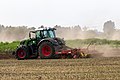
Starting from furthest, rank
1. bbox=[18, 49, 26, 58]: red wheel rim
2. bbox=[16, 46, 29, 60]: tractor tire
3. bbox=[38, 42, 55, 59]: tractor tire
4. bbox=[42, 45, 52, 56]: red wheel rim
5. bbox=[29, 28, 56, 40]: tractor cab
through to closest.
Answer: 1. bbox=[18, 49, 26, 58]: red wheel rim
2. bbox=[16, 46, 29, 60]: tractor tire
3. bbox=[29, 28, 56, 40]: tractor cab
4. bbox=[42, 45, 52, 56]: red wheel rim
5. bbox=[38, 42, 55, 59]: tractor tire

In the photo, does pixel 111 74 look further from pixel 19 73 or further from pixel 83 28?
pixel 83 28

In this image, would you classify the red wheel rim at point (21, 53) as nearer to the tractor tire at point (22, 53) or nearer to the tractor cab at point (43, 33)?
the tractor tire at point (22, 53)

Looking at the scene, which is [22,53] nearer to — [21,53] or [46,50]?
[21,53]

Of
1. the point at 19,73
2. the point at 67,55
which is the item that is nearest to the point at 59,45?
the point at 67,55

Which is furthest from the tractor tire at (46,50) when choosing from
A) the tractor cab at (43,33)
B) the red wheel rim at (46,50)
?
the tractor cab at (43,33)

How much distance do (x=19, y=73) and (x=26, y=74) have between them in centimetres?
59

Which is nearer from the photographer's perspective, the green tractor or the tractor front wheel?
the green tractor

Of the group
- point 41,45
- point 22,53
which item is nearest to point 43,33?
point 41,45

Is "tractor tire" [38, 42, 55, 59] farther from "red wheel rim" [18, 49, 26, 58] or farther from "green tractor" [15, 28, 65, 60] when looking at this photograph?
"red wheel rim" [18, 49, 26, 58]

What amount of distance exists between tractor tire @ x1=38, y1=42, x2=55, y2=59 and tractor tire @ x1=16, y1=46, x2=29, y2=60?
3.68 ft

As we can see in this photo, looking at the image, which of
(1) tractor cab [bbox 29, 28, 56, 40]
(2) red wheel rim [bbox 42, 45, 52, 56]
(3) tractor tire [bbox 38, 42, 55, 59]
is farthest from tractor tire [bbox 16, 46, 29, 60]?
(2) red wheel rim [bbox 42, 45, 52, 56]

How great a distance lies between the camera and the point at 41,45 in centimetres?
2538

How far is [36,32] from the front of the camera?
26.0 meters

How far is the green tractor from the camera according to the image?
2512cm
